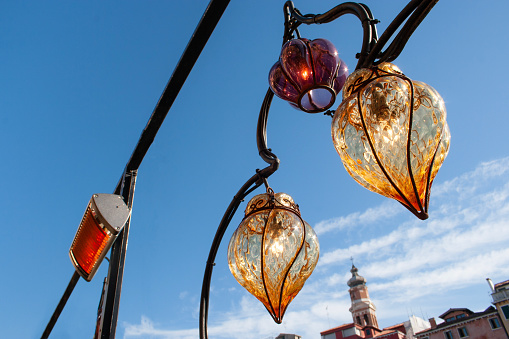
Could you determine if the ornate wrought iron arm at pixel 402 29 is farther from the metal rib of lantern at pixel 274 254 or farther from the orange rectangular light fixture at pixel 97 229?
the orange rectangular light fixture at pixel 97 229

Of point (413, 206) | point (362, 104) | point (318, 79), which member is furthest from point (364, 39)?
point (413, 206)

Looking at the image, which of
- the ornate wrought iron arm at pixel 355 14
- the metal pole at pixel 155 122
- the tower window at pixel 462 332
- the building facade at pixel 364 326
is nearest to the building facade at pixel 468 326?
the tower window at pixel 462 332

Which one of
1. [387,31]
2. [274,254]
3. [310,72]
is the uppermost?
[310,72]

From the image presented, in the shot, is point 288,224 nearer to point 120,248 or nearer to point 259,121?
point 259,121

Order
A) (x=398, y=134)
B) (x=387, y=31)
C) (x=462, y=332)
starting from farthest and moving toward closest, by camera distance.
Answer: (x=462, y=332) → (x=387, y=31) → (x=398, y=134)

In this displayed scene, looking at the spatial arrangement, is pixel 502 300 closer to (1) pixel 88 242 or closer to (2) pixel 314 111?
(2) pixel 314 111

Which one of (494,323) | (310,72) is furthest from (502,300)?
(310,72)

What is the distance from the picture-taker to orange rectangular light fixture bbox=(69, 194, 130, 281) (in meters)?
2.01

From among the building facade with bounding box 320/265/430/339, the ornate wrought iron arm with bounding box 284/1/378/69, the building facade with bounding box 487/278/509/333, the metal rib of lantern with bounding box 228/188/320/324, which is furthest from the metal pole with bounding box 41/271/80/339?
the building facade with bounding box 320/265/430/339

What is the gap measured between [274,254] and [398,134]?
2.71 feet

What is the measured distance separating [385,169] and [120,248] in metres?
1.84

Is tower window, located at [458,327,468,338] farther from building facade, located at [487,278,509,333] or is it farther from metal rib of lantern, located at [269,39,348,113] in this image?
metal rib of lantern, located at [269,39,348,113]

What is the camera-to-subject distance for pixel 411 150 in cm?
102

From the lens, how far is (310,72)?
5.07ft
